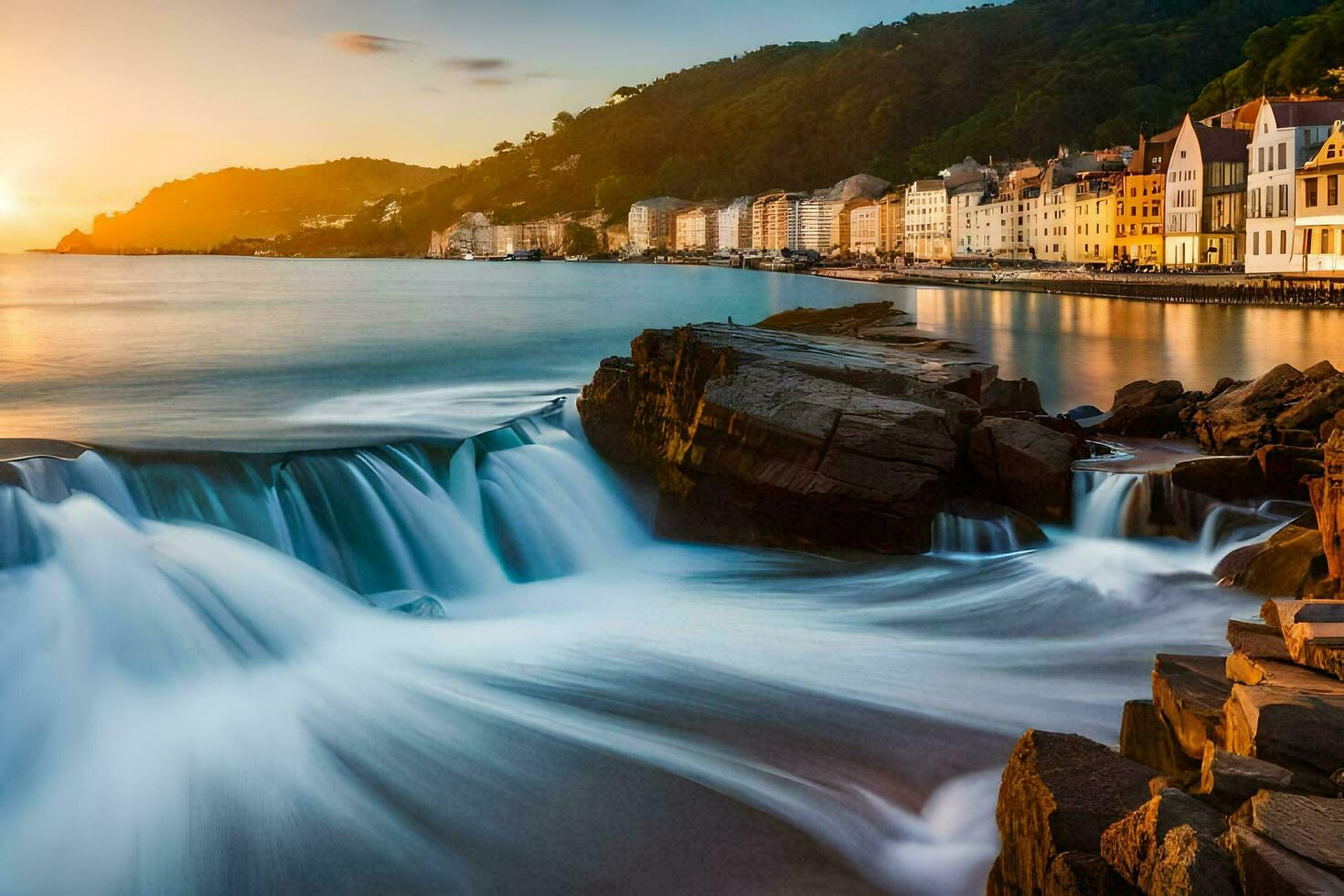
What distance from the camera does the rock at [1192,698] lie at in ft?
20.2

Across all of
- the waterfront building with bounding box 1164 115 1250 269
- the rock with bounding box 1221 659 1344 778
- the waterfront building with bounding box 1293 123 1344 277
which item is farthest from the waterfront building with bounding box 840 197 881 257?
the rock with bounding box 1221 659 1344 778

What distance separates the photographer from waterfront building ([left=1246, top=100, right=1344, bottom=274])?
55.7m

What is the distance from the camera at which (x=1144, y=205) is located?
81812mm

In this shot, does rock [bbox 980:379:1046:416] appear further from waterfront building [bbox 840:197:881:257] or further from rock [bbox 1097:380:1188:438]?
waterfront building [bbox 840:197:881:257]

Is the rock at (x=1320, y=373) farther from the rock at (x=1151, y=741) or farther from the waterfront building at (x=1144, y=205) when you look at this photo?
the waterfront building at (x=1144, y=205)

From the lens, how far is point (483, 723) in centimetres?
898

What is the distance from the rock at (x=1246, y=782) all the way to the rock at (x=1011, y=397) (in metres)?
13.9

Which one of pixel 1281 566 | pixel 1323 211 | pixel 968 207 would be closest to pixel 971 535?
pixel 1281 566

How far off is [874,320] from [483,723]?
25.5 meters

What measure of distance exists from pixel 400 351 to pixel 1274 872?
117 feet

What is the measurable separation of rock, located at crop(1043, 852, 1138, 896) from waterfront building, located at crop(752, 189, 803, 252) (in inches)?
7100

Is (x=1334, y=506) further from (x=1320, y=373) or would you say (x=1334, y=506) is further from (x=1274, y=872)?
(x=1320, y=373)

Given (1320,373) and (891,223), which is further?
(891,223)

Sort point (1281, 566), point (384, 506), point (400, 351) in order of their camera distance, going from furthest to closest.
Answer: point (400, 351) < point (384, 506) < point (1281, 566)
